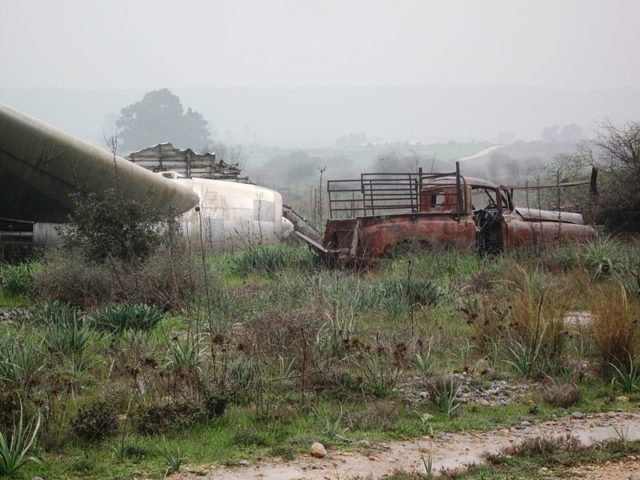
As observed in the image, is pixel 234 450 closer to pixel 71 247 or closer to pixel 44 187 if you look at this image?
pixel 71 247

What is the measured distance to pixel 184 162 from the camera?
3120cm

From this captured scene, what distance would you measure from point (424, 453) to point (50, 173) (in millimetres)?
13655

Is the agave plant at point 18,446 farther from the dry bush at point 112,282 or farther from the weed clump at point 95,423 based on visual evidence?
the dry bush at point 112,282

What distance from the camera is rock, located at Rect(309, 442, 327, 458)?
6.41 metres

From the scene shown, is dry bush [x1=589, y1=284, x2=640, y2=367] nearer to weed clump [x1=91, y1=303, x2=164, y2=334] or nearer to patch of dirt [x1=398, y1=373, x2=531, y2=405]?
patch of dirt [x1=398, y1=373, x2=531, y2=405]

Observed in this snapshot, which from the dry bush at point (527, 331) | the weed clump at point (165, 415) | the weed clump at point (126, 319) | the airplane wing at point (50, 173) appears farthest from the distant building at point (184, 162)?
the weed clump at point (165, 415)

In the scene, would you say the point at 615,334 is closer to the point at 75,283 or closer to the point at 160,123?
the point at 75,283

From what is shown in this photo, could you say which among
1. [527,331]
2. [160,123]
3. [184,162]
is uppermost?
[160,123]

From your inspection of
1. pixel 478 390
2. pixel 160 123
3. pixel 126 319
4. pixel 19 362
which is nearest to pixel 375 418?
pixel 478 390

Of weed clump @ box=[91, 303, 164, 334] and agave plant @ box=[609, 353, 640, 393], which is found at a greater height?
weed clump @ box=[91, 303, 164, 334]

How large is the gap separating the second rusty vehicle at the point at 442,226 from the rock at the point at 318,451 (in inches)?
362

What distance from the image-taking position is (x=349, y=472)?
6.06m

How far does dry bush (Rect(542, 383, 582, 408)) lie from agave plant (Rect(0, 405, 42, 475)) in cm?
494

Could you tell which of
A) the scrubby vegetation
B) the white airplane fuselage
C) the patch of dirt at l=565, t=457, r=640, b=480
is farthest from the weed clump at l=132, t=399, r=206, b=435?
the white airplane fuselage
